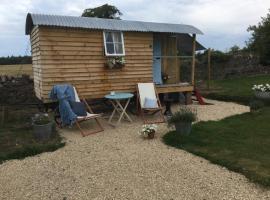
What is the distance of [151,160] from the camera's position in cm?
563

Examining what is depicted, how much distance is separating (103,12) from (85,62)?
15.1 meters

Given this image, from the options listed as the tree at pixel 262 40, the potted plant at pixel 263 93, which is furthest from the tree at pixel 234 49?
the potted plant at pixel 263 93

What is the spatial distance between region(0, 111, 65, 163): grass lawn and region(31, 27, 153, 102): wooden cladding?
3.98 ft

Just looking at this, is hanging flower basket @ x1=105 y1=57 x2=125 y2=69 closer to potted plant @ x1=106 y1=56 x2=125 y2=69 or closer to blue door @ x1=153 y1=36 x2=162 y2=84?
potted plant @ x1=106 y1=56 x2=125 y2=69

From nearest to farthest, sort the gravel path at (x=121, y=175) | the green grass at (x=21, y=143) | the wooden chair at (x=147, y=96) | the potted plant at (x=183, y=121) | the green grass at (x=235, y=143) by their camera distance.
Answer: the gravel path at (x=121, y=175), the green grass at (x=235, y=143), the green grass at (x=21, y=143), the potted plant at (x=183, y=121), the wooden chair at (x=147, y=96)

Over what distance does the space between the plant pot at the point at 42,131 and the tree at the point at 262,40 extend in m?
15.7

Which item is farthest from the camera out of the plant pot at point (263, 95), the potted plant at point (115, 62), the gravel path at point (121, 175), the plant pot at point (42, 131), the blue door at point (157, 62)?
the blue door at point (157, 62)

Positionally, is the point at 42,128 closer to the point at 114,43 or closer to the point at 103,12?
the point at 114,43

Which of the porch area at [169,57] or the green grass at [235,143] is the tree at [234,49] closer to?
the porch area at [169,57]

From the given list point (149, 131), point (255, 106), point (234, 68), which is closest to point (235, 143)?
point (149, 131)

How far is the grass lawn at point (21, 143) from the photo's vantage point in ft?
19.7

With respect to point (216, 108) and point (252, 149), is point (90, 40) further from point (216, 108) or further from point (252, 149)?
point (252, 149)

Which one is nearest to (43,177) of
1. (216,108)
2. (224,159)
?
(224,159)

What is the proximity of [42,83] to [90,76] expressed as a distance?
134 cm
